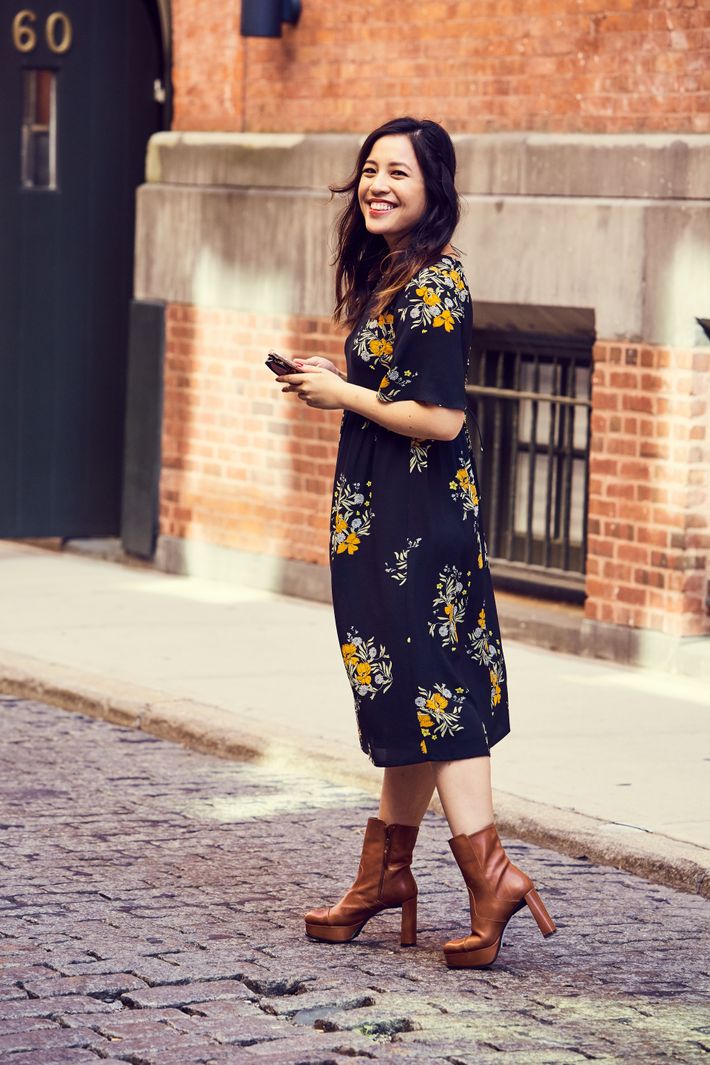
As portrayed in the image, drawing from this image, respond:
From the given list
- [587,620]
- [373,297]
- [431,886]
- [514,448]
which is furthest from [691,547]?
[373,297]

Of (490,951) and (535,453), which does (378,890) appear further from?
(535,453)

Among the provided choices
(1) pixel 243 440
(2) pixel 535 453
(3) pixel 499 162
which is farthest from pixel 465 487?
(1) pixel 243 440

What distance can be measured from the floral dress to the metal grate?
5092mm

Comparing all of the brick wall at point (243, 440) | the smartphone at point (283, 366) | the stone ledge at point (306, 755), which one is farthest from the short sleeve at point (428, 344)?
the brick wall at point (243, 440)

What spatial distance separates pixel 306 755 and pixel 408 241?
9.49 feet

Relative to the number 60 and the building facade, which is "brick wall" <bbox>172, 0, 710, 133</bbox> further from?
the number 60

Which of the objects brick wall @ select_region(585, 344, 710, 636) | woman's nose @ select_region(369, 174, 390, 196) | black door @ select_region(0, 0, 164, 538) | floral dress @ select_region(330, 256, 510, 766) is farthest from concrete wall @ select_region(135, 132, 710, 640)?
floral dress @ select_region(330, 256, 510, 766)

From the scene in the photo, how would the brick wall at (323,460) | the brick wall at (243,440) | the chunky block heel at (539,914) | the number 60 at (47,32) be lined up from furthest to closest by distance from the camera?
the number 60 at (47,32), the brick wall at (243,440), the brick wall at (323,460), the chunky block heel at (539,914)

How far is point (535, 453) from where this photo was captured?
1120cm

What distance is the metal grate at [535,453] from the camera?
35.8ft

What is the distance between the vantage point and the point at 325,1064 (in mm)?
4777

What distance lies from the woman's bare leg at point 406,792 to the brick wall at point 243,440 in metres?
5.90

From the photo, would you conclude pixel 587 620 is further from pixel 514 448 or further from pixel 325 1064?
pixel 325 1064

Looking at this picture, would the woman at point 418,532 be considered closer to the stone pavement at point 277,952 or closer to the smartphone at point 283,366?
the smartphone at point 283,366
